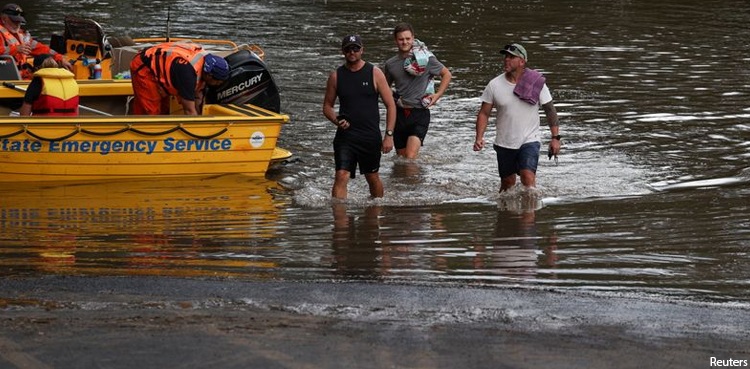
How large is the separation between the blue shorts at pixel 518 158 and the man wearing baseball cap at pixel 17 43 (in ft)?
19.3

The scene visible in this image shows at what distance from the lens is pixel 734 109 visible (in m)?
17.7

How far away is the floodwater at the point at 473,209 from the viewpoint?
→ 9.38 metres

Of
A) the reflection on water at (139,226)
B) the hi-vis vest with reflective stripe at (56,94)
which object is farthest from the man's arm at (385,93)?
the hi-vis vest with reflective stripe at (56,94)

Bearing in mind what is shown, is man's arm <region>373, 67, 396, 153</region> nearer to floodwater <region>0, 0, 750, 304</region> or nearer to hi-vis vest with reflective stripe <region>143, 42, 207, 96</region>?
floodwater <region>0, 0, 750, 304</region>

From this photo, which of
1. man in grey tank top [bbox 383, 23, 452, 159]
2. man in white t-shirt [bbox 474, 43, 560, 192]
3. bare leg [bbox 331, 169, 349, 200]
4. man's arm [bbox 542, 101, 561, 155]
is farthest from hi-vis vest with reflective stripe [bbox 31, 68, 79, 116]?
man's arm [bbox 542, 101, 561, 155]

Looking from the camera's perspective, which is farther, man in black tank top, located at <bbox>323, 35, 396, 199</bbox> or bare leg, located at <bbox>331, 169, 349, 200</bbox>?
bare leg, located at <bbox>331, 169, 349, 200</bbox>

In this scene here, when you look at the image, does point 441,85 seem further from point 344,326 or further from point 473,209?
point 344,326

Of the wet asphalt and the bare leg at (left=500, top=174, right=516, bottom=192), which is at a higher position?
the wet asphalt

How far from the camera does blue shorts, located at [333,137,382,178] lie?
1157cm

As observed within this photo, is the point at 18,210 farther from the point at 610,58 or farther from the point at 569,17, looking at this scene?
the point at 569,17

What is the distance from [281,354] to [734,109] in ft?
38.8

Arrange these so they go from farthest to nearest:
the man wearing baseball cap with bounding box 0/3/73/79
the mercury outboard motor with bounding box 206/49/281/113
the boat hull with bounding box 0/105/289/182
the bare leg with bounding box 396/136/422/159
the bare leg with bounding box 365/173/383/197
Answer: the man wearing baseball cap with bounding box 0/3/73/79 < the bare leg with bounding box 396/136/422/159 < the mercury outboard motor with bounding box 206/49/281/113 < the boat hull with bounding box 0/105/289/182 < the bare leg with bounding box 365/173/383/197

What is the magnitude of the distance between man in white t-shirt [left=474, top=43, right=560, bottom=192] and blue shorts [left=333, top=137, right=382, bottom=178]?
2.84 ft

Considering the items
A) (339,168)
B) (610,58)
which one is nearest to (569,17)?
(610,58)
